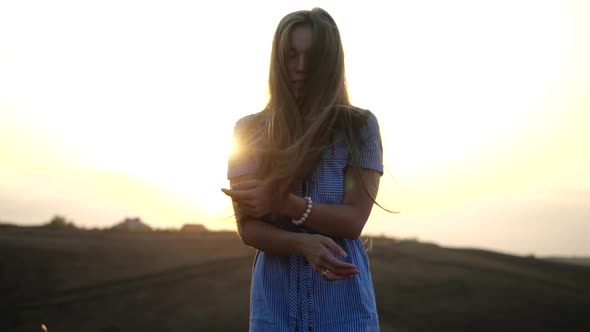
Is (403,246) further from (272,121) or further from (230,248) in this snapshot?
(272,121)

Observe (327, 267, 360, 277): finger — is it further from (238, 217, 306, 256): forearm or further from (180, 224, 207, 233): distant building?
(180, 224, 207, 233): distant building

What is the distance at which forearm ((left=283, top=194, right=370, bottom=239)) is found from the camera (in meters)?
1.98

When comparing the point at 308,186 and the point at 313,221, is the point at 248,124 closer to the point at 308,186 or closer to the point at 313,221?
the point at 308,186

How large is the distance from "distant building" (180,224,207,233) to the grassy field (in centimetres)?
68

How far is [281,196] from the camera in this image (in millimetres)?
1933

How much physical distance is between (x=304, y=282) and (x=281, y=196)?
0.26 metres

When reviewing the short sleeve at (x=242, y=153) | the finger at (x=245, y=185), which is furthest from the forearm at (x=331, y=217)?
the short sleeve at (x=242, y=153)

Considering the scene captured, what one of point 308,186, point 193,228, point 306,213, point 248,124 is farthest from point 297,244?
point 193,228

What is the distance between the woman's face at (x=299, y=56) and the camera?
217 centimetres

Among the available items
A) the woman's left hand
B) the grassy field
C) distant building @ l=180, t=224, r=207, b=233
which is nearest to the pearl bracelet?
the woman's left hand

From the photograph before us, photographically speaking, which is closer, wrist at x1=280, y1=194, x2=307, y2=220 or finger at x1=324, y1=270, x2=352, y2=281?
finger at x1=324, y1=270, x2=352, y2=281

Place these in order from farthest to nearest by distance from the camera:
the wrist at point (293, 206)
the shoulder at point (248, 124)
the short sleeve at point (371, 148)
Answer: the shoulder at point (248, 124)
the short sleeve at point (371, 148)
the wrist at point (293, 206)

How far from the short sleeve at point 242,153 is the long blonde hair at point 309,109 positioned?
7cm

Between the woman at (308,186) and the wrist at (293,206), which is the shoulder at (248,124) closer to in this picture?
the woman at (308,186)
